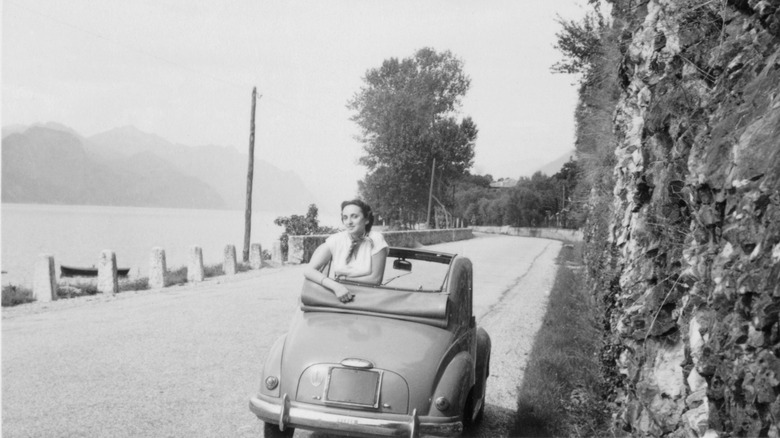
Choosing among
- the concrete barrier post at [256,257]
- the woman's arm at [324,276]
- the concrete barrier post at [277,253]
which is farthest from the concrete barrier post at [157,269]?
the woman's arm at [324,276]

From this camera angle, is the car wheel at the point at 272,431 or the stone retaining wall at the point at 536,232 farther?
the stone retaining wall at the point at 536,232

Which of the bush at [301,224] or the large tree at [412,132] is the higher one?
the large tree at [412,132]

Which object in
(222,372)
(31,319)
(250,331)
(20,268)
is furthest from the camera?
(20,268)

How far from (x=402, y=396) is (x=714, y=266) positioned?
220 centimetres

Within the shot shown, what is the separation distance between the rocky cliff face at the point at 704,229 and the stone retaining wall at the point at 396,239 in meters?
2.36

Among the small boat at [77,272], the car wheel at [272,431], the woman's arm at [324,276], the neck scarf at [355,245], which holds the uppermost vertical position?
the neck scarf at [355,245]

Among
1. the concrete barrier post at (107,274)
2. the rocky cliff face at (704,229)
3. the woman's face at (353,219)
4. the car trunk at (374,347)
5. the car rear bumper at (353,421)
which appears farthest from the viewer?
the concrete barrier post at (107,274)

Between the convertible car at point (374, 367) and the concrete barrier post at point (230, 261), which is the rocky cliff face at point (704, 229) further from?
the concrete barrier post at point (230, 261)

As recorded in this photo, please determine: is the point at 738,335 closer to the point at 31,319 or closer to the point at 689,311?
the point at 689,311

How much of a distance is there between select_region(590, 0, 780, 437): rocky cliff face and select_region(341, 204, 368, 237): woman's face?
79.9 inches

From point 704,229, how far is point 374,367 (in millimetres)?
2172

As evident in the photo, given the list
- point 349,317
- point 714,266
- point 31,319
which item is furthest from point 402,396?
point 31,319

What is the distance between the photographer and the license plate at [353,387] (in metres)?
3.95

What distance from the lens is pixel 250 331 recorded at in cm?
895
